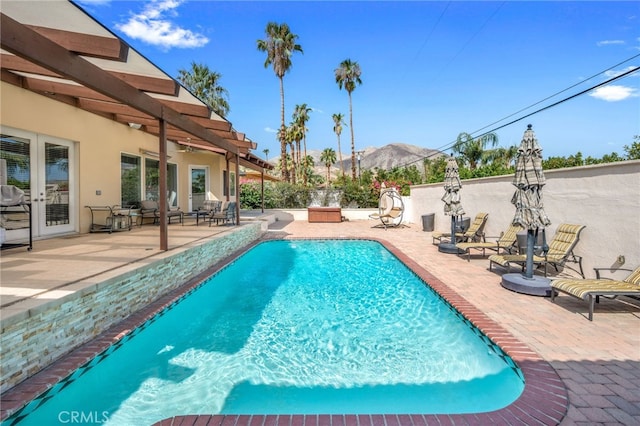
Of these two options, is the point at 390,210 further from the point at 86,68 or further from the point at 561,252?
the point at 86,68

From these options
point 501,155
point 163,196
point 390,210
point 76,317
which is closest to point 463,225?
point 390,210

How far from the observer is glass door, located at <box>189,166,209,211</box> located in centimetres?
→ 1432

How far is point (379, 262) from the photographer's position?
864 cm

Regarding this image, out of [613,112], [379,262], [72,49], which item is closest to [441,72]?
[613,112]

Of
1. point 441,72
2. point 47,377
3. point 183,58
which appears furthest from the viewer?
point 183,58

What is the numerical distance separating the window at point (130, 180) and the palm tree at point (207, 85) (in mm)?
13944

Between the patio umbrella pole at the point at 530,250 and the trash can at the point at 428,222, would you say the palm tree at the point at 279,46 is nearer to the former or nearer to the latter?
the trash can at the point at 428,222

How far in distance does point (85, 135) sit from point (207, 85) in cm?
1700

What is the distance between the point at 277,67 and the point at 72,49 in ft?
74.8

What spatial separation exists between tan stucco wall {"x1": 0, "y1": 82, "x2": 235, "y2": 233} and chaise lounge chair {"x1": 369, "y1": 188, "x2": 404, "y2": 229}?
34.0 feet

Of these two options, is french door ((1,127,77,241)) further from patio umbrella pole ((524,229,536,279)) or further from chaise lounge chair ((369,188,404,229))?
chaise lounge chair ((369,188,404,229))

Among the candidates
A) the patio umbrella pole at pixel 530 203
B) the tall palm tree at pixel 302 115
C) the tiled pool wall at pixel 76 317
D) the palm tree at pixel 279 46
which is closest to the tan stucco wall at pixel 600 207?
the patio umbrella pole at pixel 530 203

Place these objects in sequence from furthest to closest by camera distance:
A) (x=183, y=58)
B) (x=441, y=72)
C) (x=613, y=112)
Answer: (x=183, y=58) → (x=441, y=72) → (x=613, y=112)

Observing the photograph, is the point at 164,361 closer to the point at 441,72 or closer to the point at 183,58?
the point at 441,72
